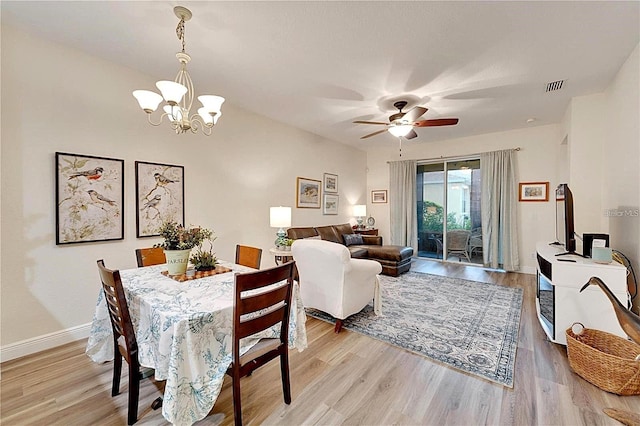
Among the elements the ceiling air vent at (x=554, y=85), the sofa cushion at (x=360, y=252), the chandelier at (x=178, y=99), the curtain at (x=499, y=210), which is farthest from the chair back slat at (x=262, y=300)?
the curtain at (x=499, y=210)

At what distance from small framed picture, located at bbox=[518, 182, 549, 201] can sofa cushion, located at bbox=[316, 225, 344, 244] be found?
12.0 ft

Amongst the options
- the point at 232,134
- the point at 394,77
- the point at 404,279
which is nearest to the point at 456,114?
the point at 394,77

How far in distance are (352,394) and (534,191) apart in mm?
5268

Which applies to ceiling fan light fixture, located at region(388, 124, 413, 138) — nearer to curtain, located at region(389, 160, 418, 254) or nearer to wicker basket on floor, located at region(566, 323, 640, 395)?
wicker basket on floor, located at region(566, 323, 640, 395)

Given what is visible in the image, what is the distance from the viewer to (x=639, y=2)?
6.27 ft

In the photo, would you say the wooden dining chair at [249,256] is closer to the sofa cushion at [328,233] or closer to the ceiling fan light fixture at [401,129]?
the ceiling fan light fixture at [401,129]

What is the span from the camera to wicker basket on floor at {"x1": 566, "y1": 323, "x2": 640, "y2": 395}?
1.75 meters

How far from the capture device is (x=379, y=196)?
6.94 m

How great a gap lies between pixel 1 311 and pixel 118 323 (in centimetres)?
155

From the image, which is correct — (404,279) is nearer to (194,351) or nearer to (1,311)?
(194,351)

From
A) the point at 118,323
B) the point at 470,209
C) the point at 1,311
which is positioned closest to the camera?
the point at 118,323

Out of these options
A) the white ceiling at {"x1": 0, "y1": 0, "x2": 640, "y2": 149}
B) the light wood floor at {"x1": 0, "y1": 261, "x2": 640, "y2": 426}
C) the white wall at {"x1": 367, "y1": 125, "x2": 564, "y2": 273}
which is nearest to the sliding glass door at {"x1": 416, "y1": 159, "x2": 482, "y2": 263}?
the white wall at {"x1": 367, "y1": 125, "x2": 564, "y2": 273}

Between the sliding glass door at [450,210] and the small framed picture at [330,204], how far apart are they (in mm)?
2038

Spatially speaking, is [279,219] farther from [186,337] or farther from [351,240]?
[186,337]
